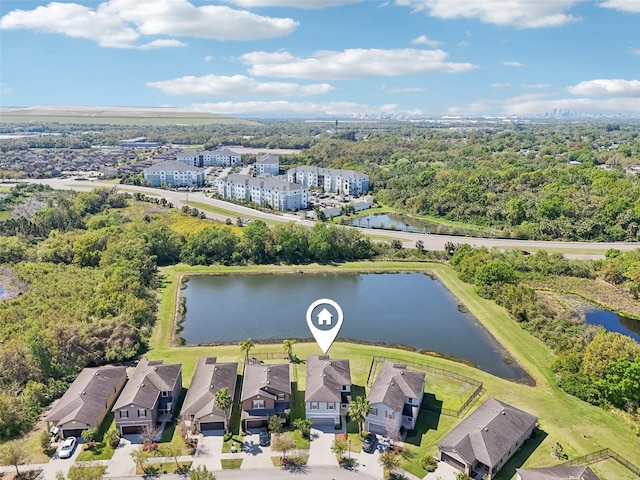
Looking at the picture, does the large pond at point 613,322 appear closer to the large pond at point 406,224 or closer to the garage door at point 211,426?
the large pond at point 406,224

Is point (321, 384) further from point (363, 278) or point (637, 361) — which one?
point (363, 278)

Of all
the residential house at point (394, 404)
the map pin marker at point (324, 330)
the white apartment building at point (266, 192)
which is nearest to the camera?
the residential house at point (394, 404)

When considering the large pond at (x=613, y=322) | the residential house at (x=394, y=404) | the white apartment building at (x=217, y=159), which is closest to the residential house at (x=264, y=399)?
the residential house at (x=394, y=404)

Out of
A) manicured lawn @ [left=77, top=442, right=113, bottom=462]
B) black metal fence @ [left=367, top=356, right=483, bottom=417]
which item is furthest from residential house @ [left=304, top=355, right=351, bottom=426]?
manicured lawn @ [left=77, top=442, right=113, bottom=462]

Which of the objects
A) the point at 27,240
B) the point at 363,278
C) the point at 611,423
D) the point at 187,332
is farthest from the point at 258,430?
the point at 27,240

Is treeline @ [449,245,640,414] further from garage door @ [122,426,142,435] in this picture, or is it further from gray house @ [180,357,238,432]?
garage door @ [122,426,142,435]

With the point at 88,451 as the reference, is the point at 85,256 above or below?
above

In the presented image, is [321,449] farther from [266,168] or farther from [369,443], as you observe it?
[266,168]
